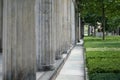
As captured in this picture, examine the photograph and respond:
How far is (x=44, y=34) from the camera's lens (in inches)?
559

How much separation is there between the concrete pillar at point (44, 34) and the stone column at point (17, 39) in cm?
525

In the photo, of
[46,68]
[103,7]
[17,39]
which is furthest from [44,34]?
[103,7]

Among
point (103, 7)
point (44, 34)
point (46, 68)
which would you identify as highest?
point (103, 7)

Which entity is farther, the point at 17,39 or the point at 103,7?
the point at 103,7

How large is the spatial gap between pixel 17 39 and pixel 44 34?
219 inches

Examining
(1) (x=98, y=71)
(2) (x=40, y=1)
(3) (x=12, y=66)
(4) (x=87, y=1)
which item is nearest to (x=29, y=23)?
(3) (x=12, y=66)

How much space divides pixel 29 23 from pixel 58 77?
581 cm

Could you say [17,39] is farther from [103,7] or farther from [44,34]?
[103,7]

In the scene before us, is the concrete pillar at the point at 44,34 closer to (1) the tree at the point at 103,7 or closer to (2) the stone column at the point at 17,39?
(2) the stone column at the point at 17,39

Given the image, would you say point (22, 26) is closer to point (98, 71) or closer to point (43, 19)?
point (98, 71)

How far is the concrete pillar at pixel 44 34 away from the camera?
14023 millimetres

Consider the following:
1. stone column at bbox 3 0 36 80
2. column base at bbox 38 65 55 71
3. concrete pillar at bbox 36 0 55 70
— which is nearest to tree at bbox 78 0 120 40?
concrete pillar at bbox 36 0 55 70

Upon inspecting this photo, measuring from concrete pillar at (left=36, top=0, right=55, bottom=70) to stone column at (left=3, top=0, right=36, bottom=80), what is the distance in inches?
206

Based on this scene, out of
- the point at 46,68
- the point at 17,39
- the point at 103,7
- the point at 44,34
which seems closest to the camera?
the point at 17,39
